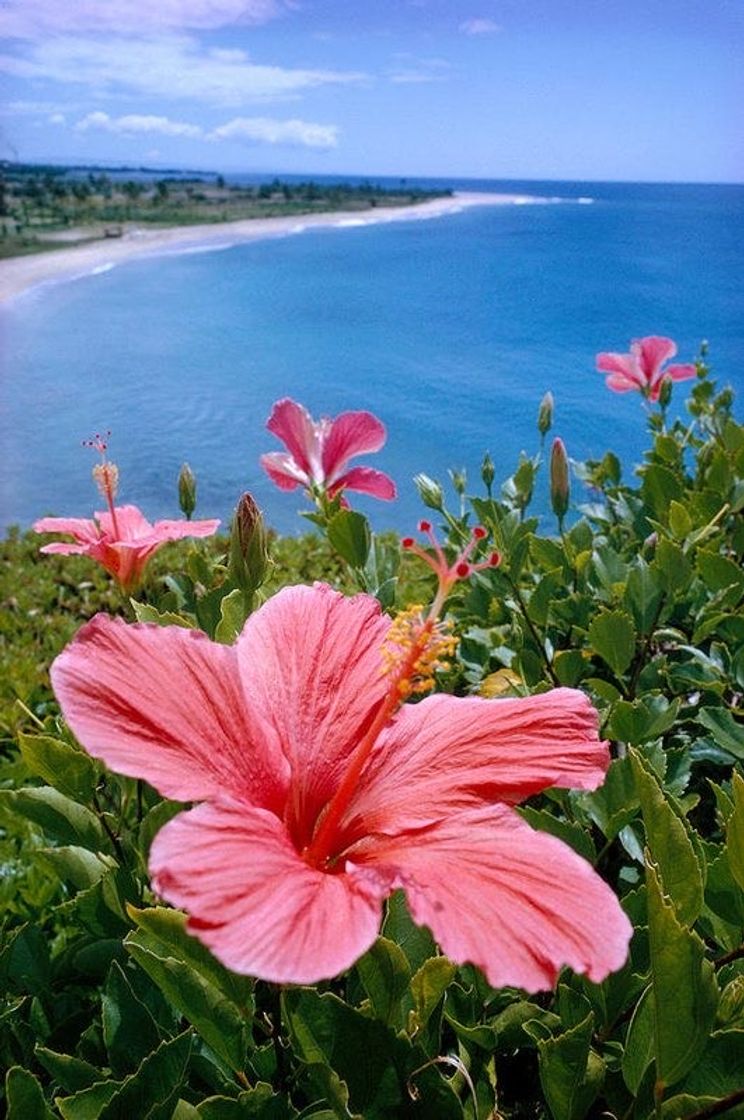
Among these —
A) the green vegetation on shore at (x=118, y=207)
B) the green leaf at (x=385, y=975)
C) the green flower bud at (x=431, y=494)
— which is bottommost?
Answer: the green leaf at (x=385, y=975)

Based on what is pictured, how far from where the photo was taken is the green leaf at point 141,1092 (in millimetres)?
724

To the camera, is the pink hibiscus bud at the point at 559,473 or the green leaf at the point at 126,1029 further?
the pink hibiscus bud at the point at 559,473

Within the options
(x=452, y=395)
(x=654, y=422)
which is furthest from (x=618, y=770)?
(x=452, y=395)

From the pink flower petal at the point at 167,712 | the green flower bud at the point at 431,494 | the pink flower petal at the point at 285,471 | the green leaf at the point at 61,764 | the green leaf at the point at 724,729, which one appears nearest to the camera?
the pink flower petal at the point at 167,712

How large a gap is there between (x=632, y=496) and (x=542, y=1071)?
145cm

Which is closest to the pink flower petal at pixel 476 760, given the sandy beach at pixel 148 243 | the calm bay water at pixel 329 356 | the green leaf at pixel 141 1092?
the green leaf at pixel 141 1092

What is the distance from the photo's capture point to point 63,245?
20672 mm

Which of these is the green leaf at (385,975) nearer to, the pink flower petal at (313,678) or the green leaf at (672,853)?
the pink flower petal at (313,678)

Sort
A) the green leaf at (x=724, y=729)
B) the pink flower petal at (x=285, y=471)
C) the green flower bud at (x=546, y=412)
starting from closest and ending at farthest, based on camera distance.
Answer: the green leaf at (x=724, y=729) → the pink flower petal at (x=285, y=471) → the green flower bud at (x=546, y=412)

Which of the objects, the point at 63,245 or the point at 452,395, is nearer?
the point at 452,395

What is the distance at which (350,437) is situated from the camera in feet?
5.03

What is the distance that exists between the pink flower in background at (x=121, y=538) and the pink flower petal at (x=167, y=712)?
52 centimetres

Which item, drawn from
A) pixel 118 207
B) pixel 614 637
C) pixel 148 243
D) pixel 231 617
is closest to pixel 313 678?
pixel 231 617

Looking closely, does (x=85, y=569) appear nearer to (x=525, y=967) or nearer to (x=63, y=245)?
(x=525, y=967)
